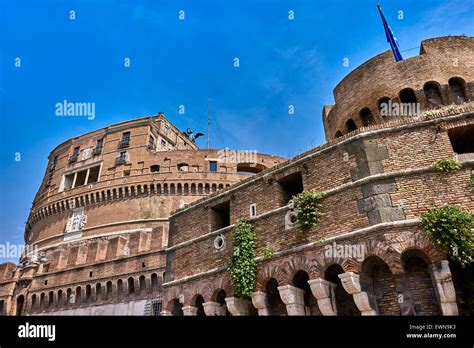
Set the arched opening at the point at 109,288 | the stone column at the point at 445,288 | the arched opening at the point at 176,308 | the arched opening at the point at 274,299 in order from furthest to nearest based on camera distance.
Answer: the arched opening at the point at 109,288 → the arched opening at the point at 176,308 → the arched opening at the point at 274,299 → the stone column at the point at 445,288

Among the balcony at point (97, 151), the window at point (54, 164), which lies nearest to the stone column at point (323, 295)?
the balcony at point (97, 151)

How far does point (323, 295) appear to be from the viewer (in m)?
9.32

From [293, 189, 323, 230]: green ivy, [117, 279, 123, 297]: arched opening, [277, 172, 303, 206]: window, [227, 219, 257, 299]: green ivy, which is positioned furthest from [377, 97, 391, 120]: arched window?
[117, 279, 123, 297]: arched opening

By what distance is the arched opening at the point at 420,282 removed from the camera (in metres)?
8.25

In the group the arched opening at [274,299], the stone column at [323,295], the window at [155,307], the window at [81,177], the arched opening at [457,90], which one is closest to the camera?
the stone column at [323,295]

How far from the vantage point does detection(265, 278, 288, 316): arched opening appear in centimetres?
1062

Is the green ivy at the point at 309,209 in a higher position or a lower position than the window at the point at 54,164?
lower

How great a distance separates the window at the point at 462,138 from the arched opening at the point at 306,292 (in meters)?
5.33

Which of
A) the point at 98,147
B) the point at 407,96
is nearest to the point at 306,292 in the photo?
the point at 407,96

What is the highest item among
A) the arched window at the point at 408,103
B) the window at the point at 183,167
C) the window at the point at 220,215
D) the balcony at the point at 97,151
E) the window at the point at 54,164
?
the window at the point at 54,164

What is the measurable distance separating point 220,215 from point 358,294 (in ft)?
19.9

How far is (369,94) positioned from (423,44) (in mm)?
2692

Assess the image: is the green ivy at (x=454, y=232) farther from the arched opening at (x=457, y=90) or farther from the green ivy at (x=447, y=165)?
the arched opening at (x=457, y=90)
